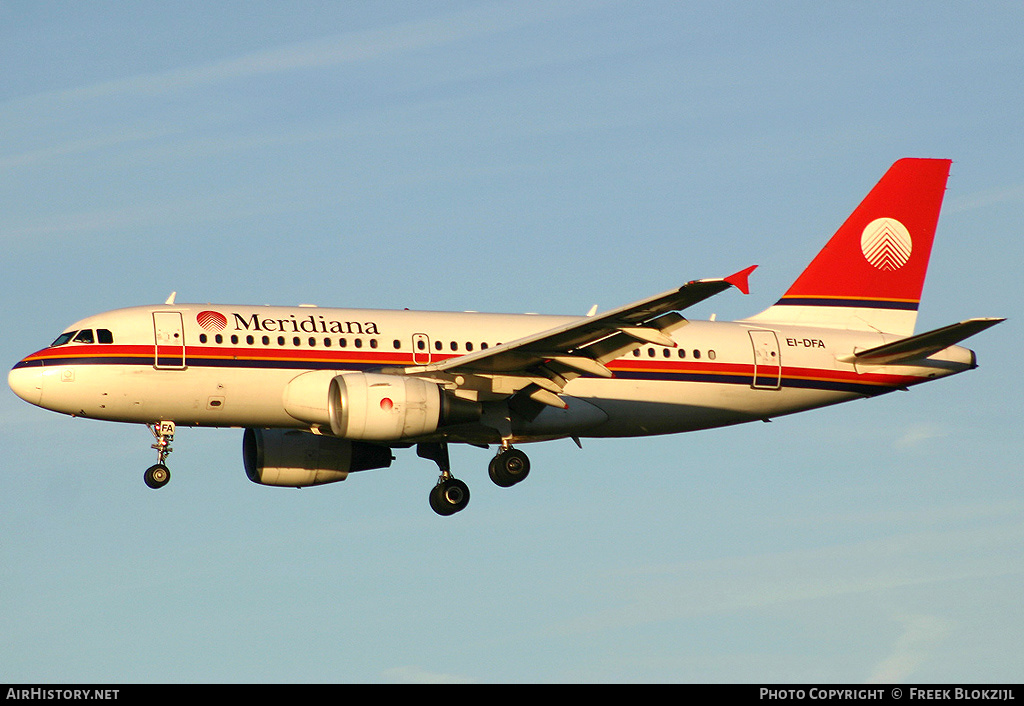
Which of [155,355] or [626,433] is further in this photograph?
[626,433]

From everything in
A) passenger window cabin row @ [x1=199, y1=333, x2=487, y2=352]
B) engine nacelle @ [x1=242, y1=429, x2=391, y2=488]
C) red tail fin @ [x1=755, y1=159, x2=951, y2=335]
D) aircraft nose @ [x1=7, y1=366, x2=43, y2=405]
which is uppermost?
red tail fin @ [x1=755, y1=159, x2=951, y2=335]

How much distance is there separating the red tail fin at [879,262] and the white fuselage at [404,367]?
5.43 feet

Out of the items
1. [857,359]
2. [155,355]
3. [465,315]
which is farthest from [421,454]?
[857,359]

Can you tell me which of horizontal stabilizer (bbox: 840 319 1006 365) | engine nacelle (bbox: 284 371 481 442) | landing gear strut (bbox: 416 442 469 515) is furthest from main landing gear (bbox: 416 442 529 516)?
horizontal stabilizer (bbox: 840 319 1006 365)

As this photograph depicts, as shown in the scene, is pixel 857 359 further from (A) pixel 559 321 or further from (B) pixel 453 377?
(B) pixel 453 377

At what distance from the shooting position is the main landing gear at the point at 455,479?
39.7 meters

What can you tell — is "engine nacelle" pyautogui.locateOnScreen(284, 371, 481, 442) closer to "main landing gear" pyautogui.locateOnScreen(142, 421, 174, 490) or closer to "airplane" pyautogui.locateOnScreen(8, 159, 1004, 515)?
"airplane" pyautogui.locateOnScreen(8, 159, 1004, 515)

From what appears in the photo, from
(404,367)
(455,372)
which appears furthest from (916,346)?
(404,367)

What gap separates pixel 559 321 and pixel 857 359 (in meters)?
8.50

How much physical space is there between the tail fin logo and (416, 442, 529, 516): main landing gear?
13.5m

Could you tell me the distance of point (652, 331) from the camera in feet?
114

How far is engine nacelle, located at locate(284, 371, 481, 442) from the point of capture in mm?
36688

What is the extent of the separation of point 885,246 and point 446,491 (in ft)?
50.7

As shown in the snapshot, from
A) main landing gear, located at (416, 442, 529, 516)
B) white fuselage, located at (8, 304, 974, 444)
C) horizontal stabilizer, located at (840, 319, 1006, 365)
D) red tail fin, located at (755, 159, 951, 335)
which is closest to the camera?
white fuselage, located at (8, 304, 974, 444)
